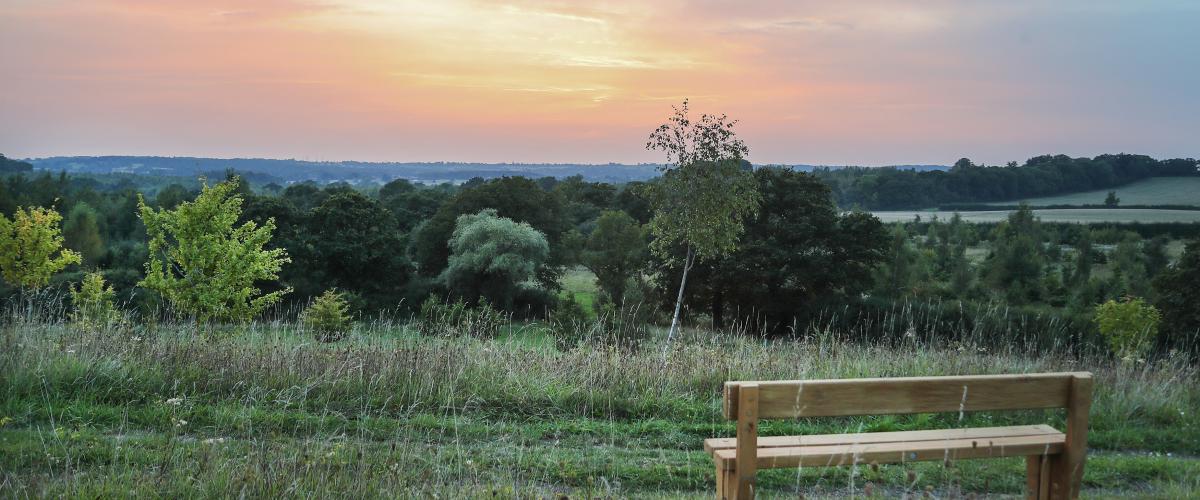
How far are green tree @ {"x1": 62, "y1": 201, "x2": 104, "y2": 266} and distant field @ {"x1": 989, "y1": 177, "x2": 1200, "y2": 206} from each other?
72950 millimetres

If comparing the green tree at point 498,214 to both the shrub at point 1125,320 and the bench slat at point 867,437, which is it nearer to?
the shrub at point 1125,320

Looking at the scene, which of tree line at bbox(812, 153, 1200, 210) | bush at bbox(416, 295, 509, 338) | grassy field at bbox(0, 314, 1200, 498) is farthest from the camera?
tree line at bbox(812, 153, 1200, 210)

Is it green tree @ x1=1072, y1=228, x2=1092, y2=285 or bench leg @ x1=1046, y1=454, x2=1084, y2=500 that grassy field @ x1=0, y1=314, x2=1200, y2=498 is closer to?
bench leg @ x1=1046, y1=454, x2=1084, y2=500

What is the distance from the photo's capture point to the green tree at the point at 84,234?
48156mm

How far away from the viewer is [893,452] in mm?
3674

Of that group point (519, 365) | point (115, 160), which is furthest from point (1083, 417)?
point (115, 160)

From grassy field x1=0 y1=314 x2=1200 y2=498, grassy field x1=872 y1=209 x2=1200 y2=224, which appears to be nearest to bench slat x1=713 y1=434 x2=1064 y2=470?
grassy field x1=0 y1=314 x2=1200 y2=498

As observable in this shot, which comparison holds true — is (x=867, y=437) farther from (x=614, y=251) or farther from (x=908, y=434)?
(x=614, y=251)

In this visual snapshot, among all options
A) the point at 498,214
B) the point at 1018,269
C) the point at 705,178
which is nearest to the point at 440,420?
the point at 705,178

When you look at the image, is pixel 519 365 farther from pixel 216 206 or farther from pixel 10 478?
→ pixel 216 206

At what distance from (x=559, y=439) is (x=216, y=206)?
2044cm

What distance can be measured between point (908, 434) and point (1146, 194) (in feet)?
279

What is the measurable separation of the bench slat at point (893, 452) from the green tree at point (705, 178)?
19.6 m

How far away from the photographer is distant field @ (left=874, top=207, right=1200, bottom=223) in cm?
6131
